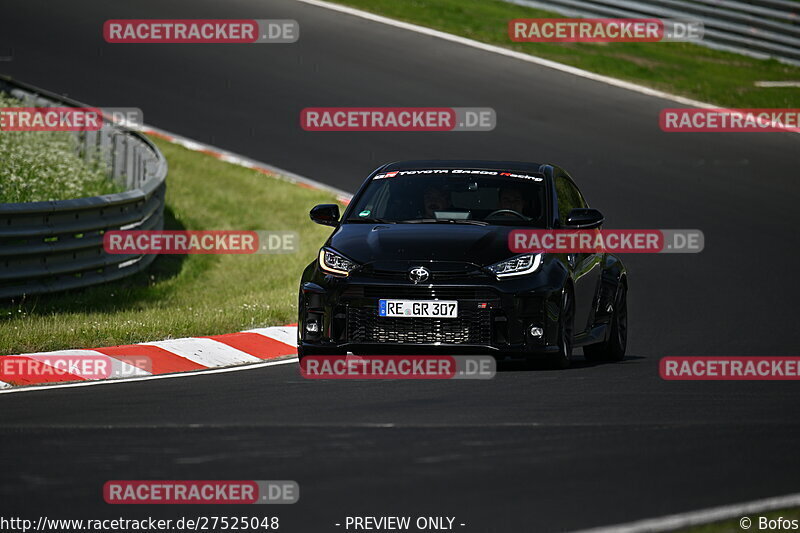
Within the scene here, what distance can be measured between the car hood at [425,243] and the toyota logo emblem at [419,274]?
104 mm

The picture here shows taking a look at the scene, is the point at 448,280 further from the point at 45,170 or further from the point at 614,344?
the point at 45,170

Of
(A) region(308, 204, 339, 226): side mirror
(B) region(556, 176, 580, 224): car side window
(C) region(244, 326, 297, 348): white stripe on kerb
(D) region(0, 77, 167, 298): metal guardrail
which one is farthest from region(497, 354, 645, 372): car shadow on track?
(D) region(0, 77, 167, 298): metal guardrail

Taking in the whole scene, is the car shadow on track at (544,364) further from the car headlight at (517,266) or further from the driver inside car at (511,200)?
the driver inside car at (511,200)

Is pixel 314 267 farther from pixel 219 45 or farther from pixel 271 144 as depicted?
pixel 219 45

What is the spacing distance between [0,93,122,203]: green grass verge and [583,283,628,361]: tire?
317 inches

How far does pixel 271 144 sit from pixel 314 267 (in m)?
12.4

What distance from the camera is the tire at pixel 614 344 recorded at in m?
12.0

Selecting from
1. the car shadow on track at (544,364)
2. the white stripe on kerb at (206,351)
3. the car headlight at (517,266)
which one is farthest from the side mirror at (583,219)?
the white stripe on kerb at (206,351)

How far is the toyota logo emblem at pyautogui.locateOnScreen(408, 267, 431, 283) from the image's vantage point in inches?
402

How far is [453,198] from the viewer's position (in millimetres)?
11539

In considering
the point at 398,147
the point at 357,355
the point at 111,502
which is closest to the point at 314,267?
the point at 357,355

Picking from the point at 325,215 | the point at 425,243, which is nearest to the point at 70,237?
the point at 325,215

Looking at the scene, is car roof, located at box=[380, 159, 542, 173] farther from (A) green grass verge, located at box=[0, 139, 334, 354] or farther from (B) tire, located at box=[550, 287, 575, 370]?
(A) green grass verge, located at box=[0, 139, 334, 354]

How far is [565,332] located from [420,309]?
44.0 inches
